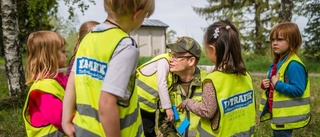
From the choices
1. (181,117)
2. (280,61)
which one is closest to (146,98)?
(181,117)

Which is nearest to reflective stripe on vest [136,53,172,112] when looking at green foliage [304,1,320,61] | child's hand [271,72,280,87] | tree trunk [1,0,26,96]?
child's hand [271,72,280,87]

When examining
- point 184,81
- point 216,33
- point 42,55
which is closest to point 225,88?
point 216,33

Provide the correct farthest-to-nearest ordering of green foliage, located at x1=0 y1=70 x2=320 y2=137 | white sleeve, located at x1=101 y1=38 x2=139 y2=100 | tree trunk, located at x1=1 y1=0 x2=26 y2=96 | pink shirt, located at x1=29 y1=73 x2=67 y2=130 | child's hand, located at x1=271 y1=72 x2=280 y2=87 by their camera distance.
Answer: tree trunk, located at x1=1 y1=0 x2=26 y2=96 < green foliage, located at x1=0 y1=70 x2=320 y2=137 < child's hand, located at x1=271 y1=72 x2=280 y2=87 < pink shirt, located at x1=29 y1=73 x2=67 y2=130 < white sleeve, located at x1=101 y1=38 x2=139 y2=100

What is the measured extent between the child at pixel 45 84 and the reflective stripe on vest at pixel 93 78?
0.45m

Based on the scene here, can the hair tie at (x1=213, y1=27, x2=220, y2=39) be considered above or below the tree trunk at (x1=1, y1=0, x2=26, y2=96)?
above

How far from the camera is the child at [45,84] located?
218 centimetres

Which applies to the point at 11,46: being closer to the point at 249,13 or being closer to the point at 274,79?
the point at 274,79

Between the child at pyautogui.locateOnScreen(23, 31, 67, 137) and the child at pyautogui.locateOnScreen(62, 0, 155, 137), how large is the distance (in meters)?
0.38

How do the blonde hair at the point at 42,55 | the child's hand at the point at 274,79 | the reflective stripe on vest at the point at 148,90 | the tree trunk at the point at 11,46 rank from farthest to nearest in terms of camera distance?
the tree trunk at the point at 11,46, the reflective stripe on vest at the point at 148,90, the child's hand at the point at 274,79, the blonde hair at the point at 42,55

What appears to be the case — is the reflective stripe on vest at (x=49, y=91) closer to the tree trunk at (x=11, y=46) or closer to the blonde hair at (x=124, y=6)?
the blonde hair at (x=124, y=6)

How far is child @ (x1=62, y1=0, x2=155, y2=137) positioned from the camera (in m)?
1.67

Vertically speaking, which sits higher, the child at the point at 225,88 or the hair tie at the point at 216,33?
the hair tie at the point at 216,33

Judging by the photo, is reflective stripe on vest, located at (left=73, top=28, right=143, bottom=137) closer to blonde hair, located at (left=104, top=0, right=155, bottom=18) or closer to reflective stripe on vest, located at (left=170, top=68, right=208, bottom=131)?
blonde hair, located at (left=104, top=0, right=155, bottom=18)

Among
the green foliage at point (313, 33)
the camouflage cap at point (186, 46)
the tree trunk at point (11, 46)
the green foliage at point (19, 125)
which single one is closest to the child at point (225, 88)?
the camouflage cap at point (186, 46)
